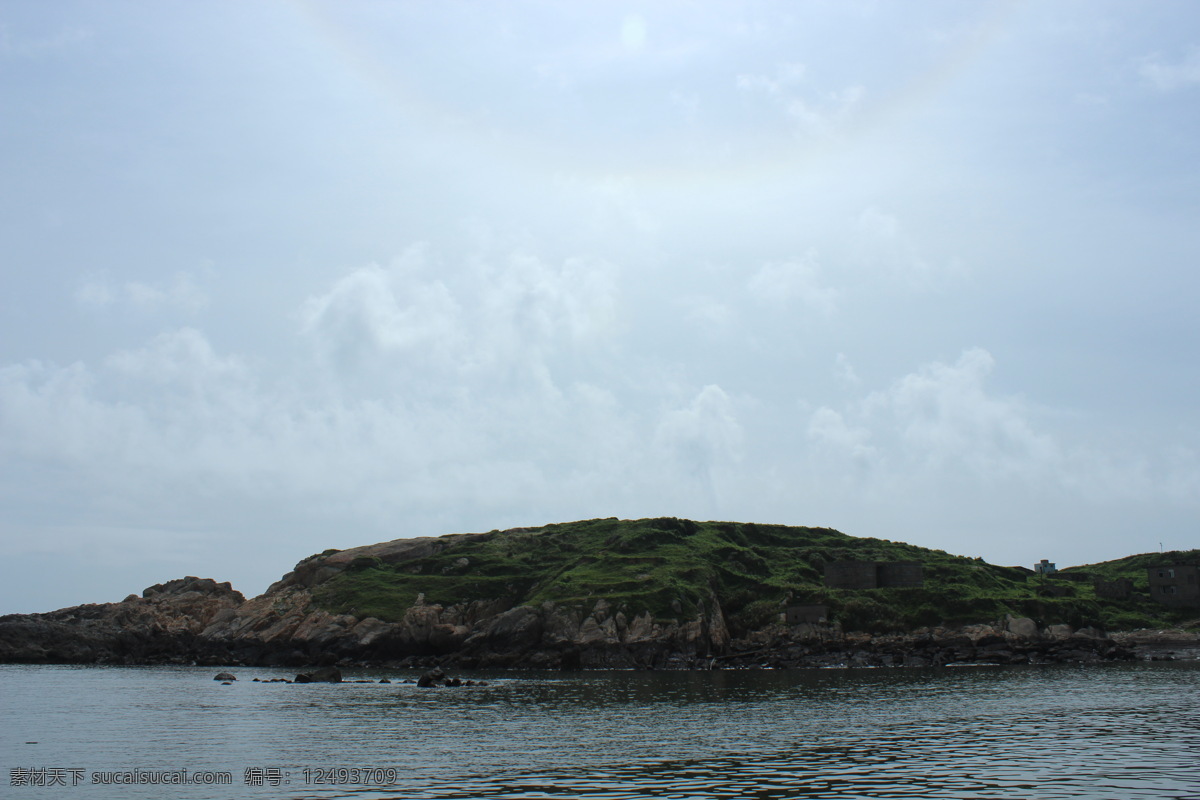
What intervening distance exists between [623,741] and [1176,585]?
14679 cm

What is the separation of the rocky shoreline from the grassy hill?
11.0 ft

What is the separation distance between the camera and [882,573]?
161 metres

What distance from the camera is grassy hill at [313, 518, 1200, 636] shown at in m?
148

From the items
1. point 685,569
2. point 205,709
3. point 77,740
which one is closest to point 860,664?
point 685,569

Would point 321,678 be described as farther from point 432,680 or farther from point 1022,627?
point 1022,627

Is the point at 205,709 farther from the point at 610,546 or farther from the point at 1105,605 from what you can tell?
the point at 1105,605

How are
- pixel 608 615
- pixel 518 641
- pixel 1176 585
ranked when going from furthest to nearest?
pixel 1176 585
pixel 518 641
pixel 608 615

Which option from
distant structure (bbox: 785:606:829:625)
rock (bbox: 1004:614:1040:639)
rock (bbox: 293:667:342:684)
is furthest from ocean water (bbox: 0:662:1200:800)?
distant structure (bbox: 785:606:829:625)

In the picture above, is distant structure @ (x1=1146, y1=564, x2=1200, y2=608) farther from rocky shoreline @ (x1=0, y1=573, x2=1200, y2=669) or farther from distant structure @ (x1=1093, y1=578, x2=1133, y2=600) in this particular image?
rocky shoreline @ (x1=0, y1=573, x2=1200, y2=669)

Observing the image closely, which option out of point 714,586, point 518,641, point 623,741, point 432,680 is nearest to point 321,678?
point 432,680

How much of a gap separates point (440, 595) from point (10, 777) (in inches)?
4886

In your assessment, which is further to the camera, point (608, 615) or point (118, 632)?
point (118, 632)

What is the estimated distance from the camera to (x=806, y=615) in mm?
150000

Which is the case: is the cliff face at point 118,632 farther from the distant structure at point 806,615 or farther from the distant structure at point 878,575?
the distant structure at point 878,575
